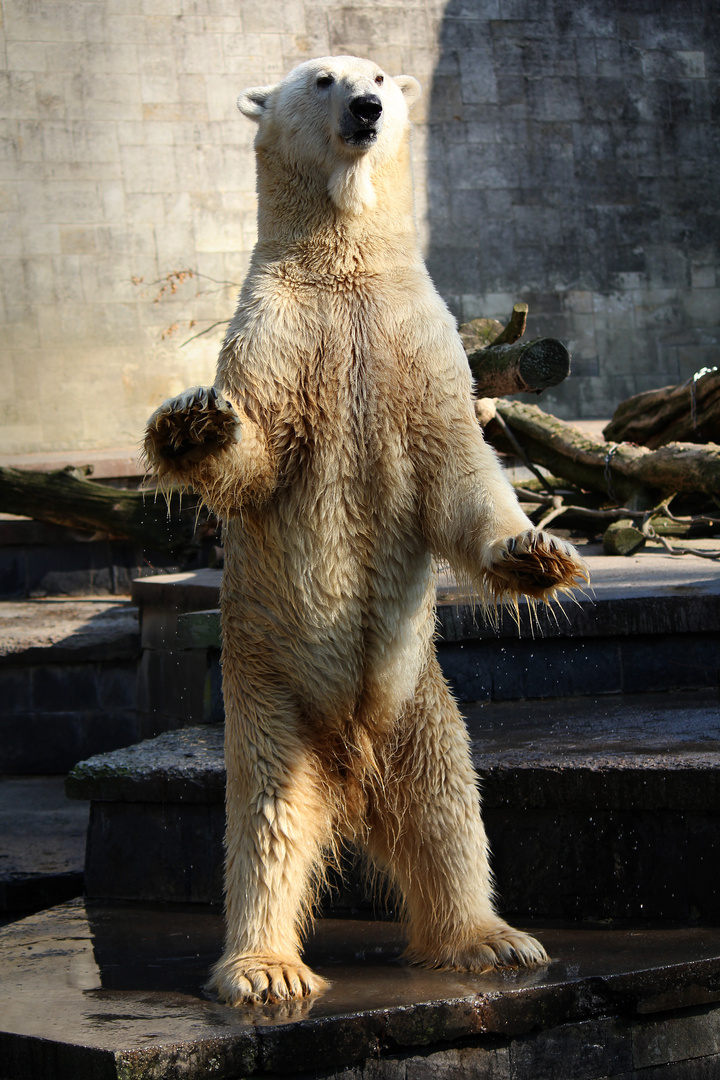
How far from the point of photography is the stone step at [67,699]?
20.1ft

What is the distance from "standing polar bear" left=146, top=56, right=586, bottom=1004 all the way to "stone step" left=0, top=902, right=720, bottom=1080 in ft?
0.52

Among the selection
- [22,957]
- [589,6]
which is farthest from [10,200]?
[22,957]

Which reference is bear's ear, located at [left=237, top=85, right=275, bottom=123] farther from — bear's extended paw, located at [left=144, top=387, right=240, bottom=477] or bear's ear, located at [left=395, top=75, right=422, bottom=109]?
bear's extended paw, located at [left=144, top=387, right=240, bottom=477]

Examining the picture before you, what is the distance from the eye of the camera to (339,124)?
8.76 ft

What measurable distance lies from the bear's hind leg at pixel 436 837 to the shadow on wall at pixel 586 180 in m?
9.72

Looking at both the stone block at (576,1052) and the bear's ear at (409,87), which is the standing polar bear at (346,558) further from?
the bear's ear at (409,87)

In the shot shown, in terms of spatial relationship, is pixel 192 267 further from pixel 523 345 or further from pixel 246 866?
pixel 246 866

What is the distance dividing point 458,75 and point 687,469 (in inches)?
292

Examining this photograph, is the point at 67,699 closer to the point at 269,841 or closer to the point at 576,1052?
the point at 269,841

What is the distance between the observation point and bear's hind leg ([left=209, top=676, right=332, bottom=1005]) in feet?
8.07

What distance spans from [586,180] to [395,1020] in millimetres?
11502

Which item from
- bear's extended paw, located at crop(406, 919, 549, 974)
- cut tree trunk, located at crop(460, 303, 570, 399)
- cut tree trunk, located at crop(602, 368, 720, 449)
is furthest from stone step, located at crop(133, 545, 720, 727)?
cut tree trunk, located at crop(602, 368, 720, 449)

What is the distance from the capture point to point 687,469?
6238mm

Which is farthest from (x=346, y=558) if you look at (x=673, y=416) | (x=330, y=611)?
(x=673, y=416)
